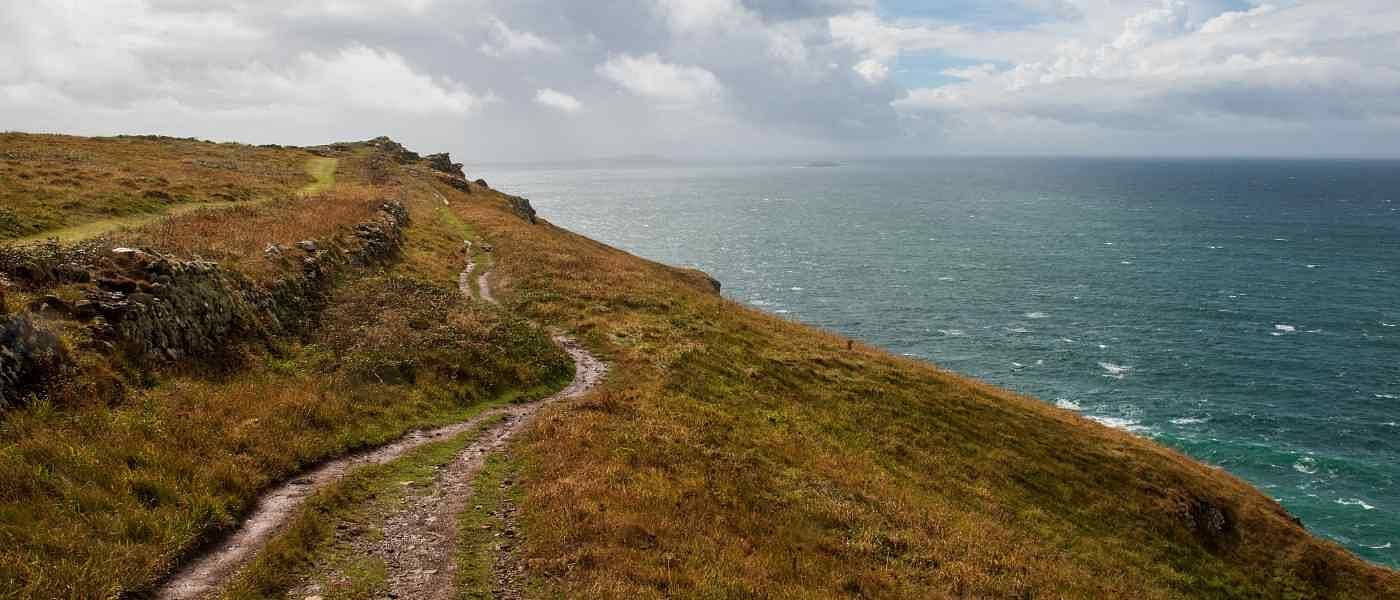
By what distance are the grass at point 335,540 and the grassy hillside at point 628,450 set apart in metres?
1.42

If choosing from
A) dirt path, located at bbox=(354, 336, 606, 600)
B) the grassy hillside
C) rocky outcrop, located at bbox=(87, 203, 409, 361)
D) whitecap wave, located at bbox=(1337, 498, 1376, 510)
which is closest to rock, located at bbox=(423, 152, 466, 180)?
the grassy hillside

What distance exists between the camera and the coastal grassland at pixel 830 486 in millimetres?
15906

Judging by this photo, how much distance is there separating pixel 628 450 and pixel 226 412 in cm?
1046

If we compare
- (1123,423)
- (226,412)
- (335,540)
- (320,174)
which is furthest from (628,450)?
(320,174)

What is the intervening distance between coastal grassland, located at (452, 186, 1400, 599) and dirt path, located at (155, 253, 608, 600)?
1621 mm

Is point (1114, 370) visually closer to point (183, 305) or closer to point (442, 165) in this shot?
point (183, 305)

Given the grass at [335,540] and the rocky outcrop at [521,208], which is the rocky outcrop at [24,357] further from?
the rocky outcrop at [521,208]

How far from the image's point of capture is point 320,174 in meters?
78.7

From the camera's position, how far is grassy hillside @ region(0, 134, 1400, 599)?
13836 millimetres

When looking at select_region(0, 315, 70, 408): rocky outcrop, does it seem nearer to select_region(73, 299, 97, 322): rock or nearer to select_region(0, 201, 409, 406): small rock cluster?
select_region(0, 201, 409, 406): small rock cluster

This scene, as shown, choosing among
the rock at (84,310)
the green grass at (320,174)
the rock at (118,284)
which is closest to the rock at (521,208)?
the green grass at (320,174)

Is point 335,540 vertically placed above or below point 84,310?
below

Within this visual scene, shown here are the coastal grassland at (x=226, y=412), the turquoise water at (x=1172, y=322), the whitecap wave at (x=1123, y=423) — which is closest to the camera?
the coastal grassland at (x=226, y=412)

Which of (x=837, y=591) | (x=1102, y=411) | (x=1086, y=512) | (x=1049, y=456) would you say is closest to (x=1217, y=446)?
(x=1102, y=411)
